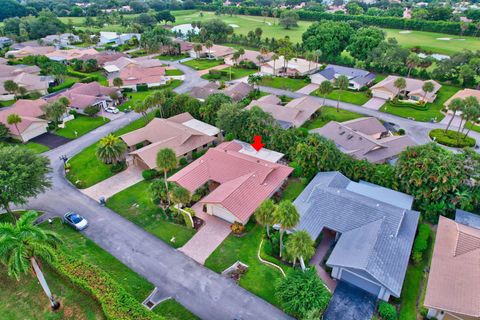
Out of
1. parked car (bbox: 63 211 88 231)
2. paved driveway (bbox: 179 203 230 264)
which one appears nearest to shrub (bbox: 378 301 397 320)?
paved driveway (bbox: 179 203 230 264)

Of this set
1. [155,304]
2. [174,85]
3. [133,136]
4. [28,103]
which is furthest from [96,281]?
[174,85]

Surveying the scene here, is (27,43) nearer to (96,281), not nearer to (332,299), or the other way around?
(96,281)

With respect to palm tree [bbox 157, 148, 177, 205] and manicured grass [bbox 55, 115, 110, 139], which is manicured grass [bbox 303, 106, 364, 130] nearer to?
palm tree [bbox 157, 148, 177, 205]

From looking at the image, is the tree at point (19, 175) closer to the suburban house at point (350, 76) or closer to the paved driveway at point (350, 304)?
the paved driveway at point (350, 304)

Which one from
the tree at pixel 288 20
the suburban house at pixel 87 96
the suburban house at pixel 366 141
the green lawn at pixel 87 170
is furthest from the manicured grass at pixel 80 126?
the tree at pixel 288 20

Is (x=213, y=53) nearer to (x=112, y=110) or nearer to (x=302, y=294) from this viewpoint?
(x=112, y=110)

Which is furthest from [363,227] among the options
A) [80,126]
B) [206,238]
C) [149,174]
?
[80,126]
